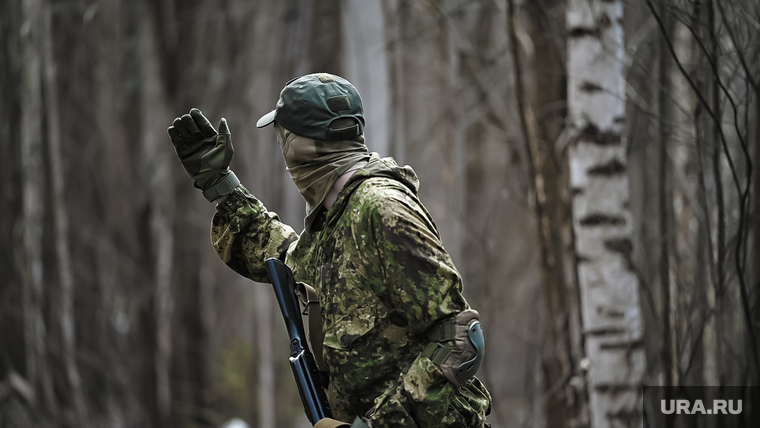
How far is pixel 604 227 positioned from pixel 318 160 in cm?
190

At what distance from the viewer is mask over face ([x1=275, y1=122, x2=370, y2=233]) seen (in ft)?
6.70

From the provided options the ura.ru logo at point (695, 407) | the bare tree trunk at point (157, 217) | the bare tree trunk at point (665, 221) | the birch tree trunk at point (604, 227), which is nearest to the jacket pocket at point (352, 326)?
the birch tree trunk at point (604, 227)

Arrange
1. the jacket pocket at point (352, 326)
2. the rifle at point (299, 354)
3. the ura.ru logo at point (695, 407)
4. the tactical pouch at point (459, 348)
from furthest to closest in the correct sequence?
the ura.ru logo at point (695, 407), the rifle at point (299, 354), the jacket pocket at point (352, 326), the tactical pouch at point (459, 348)

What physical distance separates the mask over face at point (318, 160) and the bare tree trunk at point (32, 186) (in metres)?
5.52

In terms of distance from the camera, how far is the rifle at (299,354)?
2027 mm

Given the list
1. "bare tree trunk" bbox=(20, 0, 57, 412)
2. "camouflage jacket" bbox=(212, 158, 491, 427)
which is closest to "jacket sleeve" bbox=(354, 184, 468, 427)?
"camouflage jacket" bbox=(212, 158, 491, 427)

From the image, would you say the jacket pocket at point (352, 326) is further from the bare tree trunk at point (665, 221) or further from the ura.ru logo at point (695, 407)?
A: the ura.ru logo at point (695, 407)

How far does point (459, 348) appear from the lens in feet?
5.84

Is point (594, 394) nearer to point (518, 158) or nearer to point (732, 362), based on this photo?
point (732, 362)

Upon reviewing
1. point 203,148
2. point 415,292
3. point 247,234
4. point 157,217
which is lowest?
point 157,217

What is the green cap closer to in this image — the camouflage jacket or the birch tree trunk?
the camouflage jacket

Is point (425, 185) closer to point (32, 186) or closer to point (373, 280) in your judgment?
point (32, 186)

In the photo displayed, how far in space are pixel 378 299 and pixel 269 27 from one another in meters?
6.81

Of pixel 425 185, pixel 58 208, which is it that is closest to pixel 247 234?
pixel 58 208
